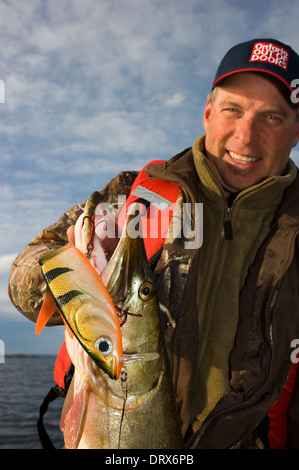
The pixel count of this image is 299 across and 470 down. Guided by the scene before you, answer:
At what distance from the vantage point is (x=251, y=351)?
3.52 metres

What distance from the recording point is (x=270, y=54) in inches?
145

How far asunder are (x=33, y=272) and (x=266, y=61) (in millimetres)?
2982

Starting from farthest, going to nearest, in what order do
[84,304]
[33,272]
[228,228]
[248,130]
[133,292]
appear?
1. [248,130]
2. [228,228]
3. [33,272]
4. [133,292]
5. [84,304]

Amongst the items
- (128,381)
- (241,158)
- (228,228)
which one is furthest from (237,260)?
(128,381)

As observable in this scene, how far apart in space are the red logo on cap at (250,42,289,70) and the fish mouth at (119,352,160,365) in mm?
3063

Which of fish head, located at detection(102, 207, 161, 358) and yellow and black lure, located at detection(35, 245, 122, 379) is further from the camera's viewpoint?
fish head, located at detection(102, 207, 161, 358)

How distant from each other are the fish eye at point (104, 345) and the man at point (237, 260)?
130cm

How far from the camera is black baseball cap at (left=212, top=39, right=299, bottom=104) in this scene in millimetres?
3666

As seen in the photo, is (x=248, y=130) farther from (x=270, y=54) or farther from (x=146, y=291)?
(x=146, y=291)

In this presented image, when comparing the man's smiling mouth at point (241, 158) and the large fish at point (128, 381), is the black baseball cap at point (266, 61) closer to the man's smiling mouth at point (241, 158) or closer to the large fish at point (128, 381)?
the man's smiling mouth at point (241, 158)

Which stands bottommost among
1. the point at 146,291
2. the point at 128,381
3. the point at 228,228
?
the point at 128,381

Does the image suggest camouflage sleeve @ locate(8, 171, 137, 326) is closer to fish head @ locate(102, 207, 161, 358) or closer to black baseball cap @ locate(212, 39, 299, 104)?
fish head @ locate(102, 207, 161, 358)

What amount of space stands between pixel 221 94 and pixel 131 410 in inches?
121

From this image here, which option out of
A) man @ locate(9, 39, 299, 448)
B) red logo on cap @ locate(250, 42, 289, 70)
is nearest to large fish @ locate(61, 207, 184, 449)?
man @ locate(9, 39, 299, 448)
